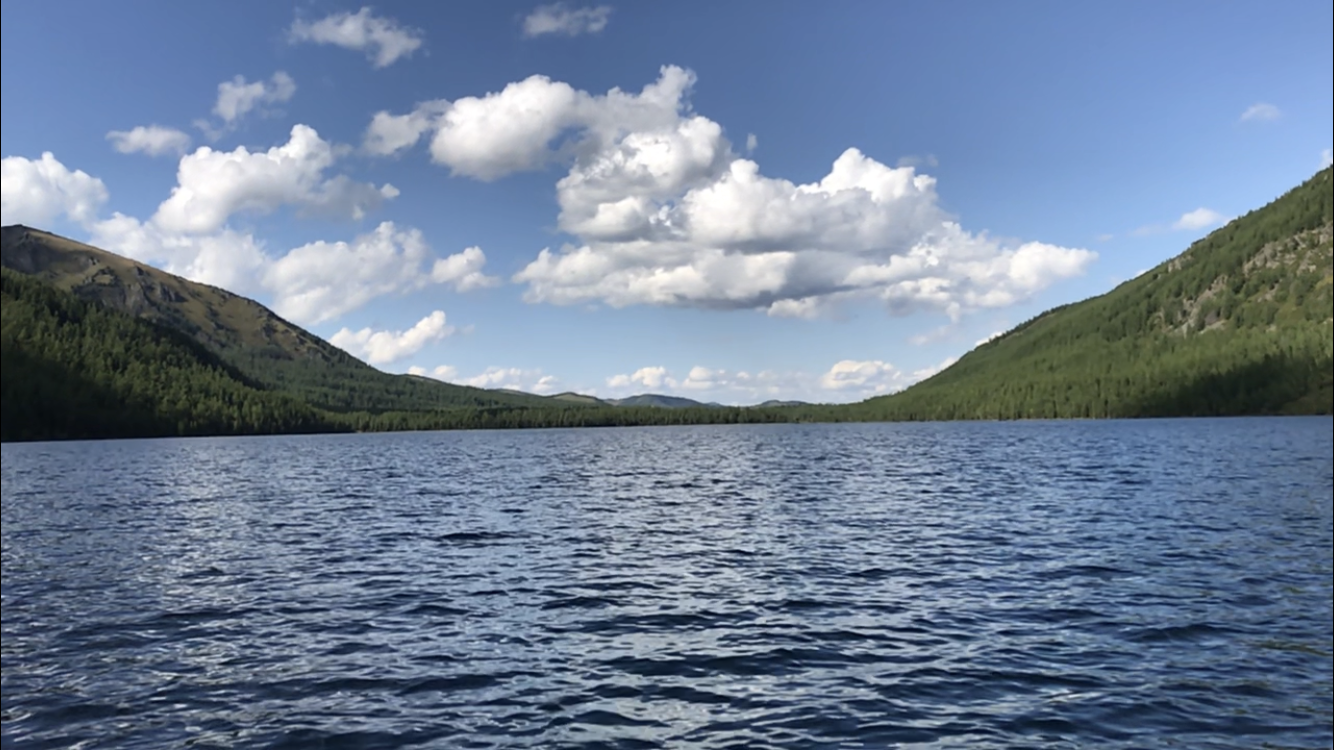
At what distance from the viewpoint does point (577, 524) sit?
2079 inches

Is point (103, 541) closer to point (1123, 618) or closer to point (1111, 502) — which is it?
point (1123, 618)

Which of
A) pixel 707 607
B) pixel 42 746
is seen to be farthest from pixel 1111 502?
pixel 42 746

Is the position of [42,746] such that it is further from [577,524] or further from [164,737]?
[577,524]

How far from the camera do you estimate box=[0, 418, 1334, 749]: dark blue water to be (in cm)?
1808

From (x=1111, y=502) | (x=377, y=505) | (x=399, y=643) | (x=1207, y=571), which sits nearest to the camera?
(x=399, y=643)

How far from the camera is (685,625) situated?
88.1ft

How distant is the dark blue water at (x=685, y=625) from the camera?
1808 centimetres

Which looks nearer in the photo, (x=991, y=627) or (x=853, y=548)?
(x=991, y=627)

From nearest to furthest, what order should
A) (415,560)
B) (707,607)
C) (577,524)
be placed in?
(707,607) → (415,560) → (577,524)

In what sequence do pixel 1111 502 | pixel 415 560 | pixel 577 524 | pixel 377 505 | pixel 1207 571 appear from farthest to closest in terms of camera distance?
pixel 377 505 → pixel 1111 502 → pixel 577 524 → pixel 415 560 → pixel 1207 571

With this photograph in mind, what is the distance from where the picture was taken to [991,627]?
25688 mm

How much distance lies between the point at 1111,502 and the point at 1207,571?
26.4 meters

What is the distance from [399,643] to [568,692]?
7.66 m

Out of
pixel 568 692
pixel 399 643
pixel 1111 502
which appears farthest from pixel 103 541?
pixel 1111 502
